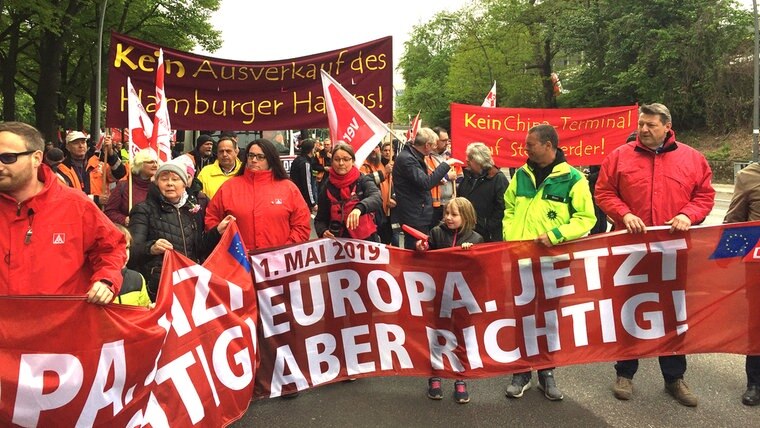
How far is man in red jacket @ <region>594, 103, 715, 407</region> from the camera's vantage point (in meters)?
4.02

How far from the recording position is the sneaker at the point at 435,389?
4078 mm

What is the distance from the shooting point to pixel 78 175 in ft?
26.7

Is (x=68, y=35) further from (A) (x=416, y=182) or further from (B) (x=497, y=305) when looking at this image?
(B) (x=497, y=305)

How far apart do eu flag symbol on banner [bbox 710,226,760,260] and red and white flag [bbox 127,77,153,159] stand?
477 cm

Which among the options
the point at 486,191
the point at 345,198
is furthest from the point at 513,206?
the point at 345,198

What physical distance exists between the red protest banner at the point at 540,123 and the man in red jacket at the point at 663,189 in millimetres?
4170

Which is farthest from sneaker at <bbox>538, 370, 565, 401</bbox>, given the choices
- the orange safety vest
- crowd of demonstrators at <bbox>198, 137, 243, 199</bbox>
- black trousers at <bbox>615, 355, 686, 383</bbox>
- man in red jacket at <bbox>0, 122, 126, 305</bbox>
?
the orange safety vest

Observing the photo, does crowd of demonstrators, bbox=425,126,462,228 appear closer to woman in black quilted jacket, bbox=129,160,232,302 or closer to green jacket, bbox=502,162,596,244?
green jacket, bbox=502,162,596,244

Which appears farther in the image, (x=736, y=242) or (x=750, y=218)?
(x=750, y=218)

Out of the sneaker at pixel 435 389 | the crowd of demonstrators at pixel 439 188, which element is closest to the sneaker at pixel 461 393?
the sneaker at pixel 435 389

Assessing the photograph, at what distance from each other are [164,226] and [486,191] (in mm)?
2942

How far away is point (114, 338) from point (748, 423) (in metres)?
3.69

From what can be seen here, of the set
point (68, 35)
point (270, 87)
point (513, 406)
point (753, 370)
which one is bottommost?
point (513, 406)

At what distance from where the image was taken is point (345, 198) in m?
4.74
